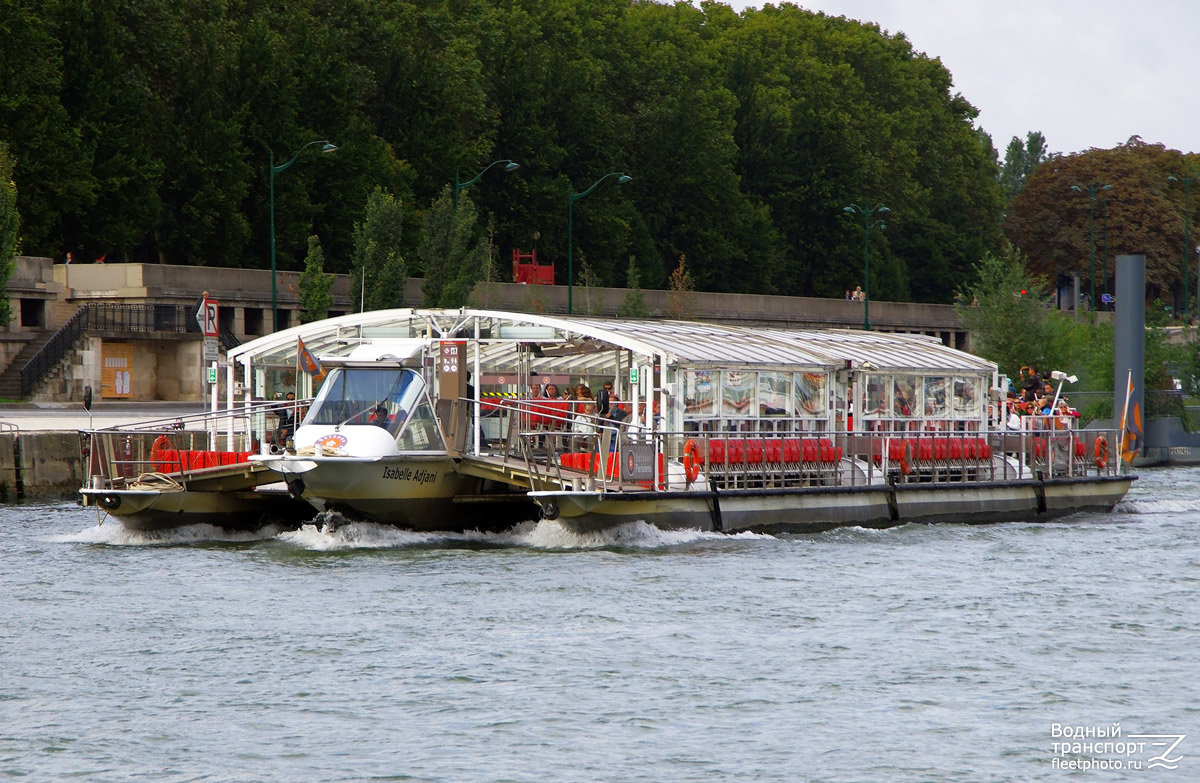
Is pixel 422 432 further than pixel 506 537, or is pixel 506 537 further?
pixel 506 537

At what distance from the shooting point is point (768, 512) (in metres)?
31.4

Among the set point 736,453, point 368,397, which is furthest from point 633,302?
point 368,397

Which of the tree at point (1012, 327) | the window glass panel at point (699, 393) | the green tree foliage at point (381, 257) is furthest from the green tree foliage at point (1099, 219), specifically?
the window glass panel at point (699, 393)

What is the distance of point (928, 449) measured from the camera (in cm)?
3525

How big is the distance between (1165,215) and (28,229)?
261 ft

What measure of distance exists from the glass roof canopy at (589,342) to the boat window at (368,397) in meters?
1.53

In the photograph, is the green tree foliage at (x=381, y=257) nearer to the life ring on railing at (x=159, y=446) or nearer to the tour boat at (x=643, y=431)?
the tour boat at (x=643, y=431)

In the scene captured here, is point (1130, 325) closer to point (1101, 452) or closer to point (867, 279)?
point (1101, 452)

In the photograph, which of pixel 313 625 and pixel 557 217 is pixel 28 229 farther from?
pixel 313 625

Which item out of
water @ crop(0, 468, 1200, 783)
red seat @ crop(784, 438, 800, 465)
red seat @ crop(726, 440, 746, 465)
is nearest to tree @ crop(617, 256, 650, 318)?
red seat @ crop(784, 438, 800, 465)

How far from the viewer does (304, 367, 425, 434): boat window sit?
29547 millimetres

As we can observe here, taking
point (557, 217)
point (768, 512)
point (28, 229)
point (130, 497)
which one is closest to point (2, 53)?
point (28, 229)

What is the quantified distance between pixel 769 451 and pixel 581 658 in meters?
11.7

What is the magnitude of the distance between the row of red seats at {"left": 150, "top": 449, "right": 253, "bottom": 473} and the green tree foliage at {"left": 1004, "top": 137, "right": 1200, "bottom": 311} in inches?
3660
